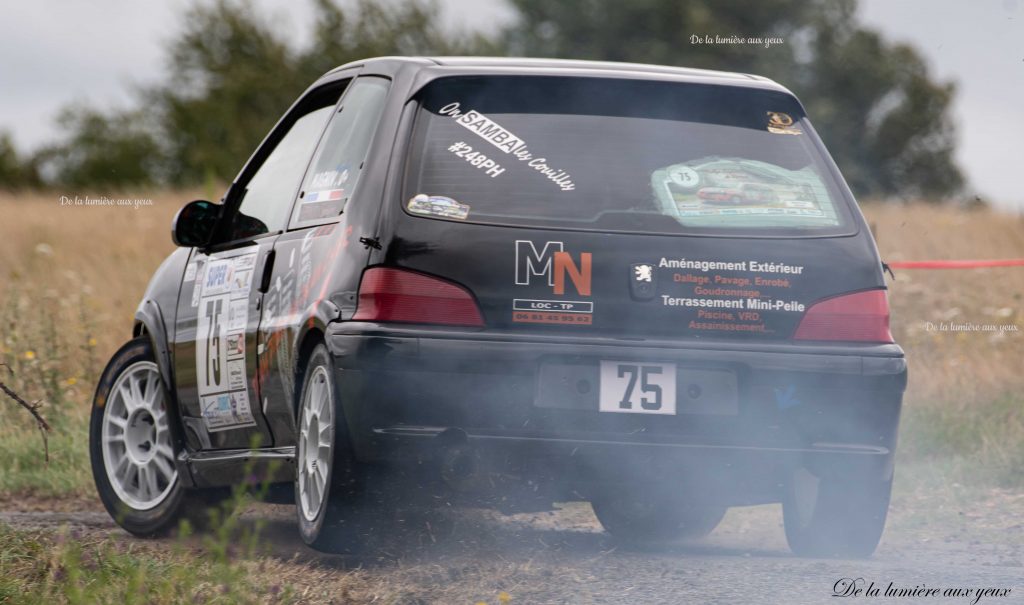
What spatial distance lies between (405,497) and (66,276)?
1091cm

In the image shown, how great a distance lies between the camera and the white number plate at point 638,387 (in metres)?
5.04

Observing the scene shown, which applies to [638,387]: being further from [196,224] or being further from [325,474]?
[196,224]

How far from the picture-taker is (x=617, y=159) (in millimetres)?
5324

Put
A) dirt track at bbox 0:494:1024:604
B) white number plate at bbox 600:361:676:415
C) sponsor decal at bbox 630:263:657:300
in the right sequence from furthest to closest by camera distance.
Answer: sponsor decal at bbox 630:263:657:300 < white number plate at bbox 600:361:676:415 < dirt track at bbox 0:494:1024:604

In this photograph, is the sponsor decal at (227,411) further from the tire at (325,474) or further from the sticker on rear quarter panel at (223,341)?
the tire at (325,474)

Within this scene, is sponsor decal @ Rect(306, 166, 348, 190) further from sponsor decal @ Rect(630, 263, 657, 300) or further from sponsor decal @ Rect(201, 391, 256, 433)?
sponsor decal @ Rect(630, 263, 657, 300)

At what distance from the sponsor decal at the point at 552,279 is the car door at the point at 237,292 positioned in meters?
1.32

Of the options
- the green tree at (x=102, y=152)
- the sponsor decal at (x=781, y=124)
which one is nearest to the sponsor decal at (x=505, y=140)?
the sponsor decal at (x=781, y=124)

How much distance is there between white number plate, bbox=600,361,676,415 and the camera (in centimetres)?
504

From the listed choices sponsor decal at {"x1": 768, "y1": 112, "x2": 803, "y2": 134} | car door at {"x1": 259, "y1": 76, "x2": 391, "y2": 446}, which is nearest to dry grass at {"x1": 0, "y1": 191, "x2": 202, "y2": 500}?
car door at {"x1": 259, "y1": 76, "x2": 391, "y2": 446}

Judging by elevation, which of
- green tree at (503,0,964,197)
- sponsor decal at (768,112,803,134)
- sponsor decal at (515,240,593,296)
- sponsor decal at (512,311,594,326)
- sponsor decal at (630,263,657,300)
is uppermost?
green tree at (503,0,964,197)

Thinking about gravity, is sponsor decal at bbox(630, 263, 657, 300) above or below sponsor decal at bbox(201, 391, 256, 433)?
above

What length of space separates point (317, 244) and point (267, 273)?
0.52m

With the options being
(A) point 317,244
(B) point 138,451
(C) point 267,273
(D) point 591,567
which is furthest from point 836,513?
(B) point 138,451
